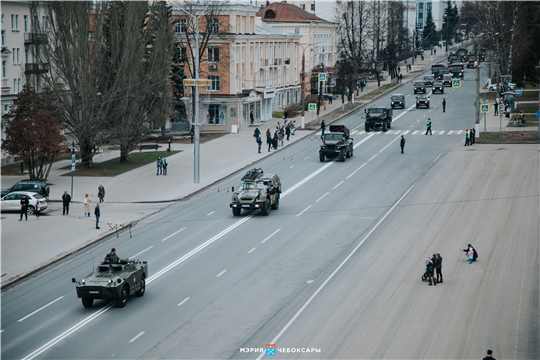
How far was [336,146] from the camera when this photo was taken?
5828 centimetres

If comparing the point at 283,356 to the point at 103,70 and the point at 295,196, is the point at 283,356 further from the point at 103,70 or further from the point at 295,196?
the point at 103,70

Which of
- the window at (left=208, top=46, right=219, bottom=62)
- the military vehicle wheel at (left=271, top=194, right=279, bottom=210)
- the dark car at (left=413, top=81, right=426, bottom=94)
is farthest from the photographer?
the dark car at (left=413, top=81, right=426, bottom=94)

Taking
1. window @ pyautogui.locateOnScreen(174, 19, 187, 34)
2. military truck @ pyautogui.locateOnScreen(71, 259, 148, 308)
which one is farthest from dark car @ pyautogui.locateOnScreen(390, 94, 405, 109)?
military truck @ pyautogui.locateOnScreen(71, 259, 148, 308)

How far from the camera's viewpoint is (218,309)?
2780 centimetres

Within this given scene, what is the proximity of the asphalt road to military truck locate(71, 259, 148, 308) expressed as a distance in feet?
1.45

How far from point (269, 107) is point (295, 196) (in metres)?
43.6

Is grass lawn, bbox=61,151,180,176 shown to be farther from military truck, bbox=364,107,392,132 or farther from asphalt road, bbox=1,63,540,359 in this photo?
military truck, bbox=364,107,392,132

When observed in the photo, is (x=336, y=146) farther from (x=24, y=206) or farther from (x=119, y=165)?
(x=24, y=206)

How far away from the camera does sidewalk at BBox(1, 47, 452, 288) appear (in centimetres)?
3597

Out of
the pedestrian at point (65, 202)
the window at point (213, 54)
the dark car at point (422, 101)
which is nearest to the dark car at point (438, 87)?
the dark car at point (422, 101)

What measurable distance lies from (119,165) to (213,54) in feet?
78.8

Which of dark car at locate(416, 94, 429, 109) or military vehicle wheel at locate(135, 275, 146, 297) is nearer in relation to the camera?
military vehicle wheel at locate(135, 275, 146, 297)

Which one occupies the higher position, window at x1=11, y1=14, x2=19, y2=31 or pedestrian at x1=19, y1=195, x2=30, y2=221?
window at x1=11, y1=14, x2=19, y2=31

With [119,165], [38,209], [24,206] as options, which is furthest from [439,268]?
[119,165]
